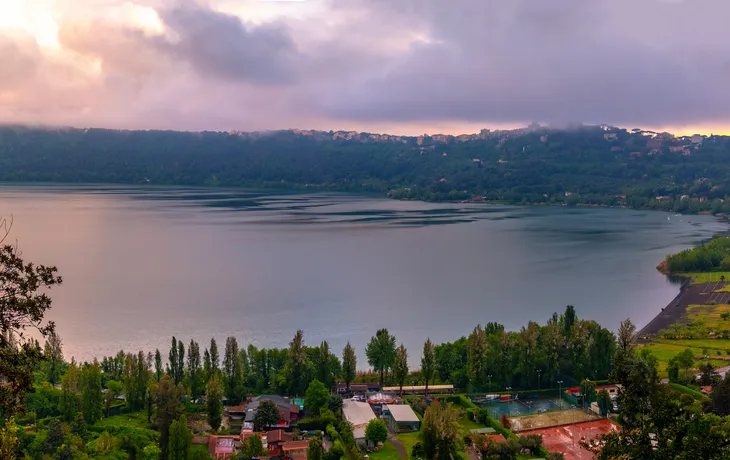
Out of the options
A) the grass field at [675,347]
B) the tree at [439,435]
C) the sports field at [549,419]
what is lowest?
the sports field at [549,419]

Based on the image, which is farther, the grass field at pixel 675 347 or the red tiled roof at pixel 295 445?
the grass field at pixel 675 347

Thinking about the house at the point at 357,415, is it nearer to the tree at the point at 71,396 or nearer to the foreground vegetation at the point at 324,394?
the foreground vegetation at the point at 324,394

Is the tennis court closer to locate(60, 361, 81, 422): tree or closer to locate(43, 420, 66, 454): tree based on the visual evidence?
locate(43, 420, 66, 454): tree

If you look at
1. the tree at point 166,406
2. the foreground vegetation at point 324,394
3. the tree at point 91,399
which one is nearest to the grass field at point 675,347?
the foreground vegetation at point 324,394

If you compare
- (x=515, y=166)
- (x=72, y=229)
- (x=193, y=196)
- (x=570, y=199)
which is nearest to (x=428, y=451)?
(x=72, y=229)

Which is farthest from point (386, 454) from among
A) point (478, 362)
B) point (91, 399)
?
point (91, 399)

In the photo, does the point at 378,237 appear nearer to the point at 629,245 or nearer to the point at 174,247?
the point at 174,247

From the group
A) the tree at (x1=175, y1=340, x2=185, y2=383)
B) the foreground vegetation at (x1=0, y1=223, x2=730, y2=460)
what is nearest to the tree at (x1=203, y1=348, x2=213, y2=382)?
the foreground vegetation at (x1=0, y1=223, x2=730, y2=460)
